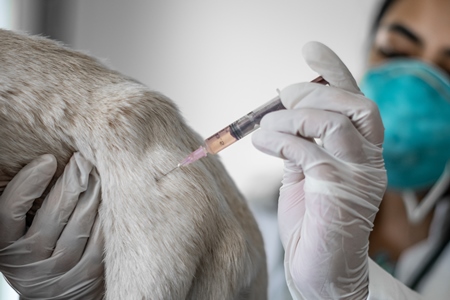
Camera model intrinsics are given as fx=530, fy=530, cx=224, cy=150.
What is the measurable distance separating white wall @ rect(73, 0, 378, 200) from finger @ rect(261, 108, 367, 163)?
69.6 inches

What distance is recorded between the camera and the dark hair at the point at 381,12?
255 centimetres

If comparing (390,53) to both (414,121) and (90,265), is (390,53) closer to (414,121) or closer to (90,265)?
(414,121)

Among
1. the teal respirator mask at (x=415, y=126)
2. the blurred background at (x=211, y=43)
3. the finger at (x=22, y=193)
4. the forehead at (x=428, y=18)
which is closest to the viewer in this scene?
the finger at (x=22, y=193)

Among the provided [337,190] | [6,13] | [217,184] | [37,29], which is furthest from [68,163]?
[37,29]

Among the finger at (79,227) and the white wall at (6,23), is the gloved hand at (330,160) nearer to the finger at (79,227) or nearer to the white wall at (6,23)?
the finger at (79,227)

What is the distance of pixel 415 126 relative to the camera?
2.29 metres

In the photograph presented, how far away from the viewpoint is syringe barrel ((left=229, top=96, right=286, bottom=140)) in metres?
0.96

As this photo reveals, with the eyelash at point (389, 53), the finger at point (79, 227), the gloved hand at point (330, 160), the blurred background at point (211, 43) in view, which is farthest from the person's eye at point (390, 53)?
the finger at point (79, 227)

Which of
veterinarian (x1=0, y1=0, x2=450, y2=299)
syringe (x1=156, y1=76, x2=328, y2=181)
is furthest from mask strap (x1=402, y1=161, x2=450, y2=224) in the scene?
syringe (x1=156, y1=76, x2=328, y2=181)

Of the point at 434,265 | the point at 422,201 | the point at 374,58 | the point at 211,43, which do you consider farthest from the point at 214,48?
the point at 434,265

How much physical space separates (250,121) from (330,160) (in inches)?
6.3

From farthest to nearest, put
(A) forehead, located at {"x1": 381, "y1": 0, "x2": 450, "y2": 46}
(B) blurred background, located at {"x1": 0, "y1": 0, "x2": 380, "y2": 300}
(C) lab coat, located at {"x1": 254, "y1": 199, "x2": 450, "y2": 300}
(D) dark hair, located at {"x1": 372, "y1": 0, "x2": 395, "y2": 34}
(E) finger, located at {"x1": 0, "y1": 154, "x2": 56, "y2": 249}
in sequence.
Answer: (B) blurred background, located at {"x1": 0, "y1": 0, "x2": 380, "y2": 300}, (D) dark hair, located at {"x1": 372, "y1": 0, "x2": 395, "y2": 34}, (A) forehead, located at {"x1": 381, "y1": 0, "x2": 450, "y2": 46}, (C) lab coat, located at {"x1": 254, "y1": 199, "x2": 450, "y2": 300}, (E) finger, located at {"x1": 0, "y1": 154, "x2": 56, "y2": 249}

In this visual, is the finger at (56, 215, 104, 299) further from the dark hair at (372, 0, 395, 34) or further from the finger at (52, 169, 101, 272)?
the dark hair at (372, 0, 395, 34)

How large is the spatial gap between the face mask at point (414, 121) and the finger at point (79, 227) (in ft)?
5.25
